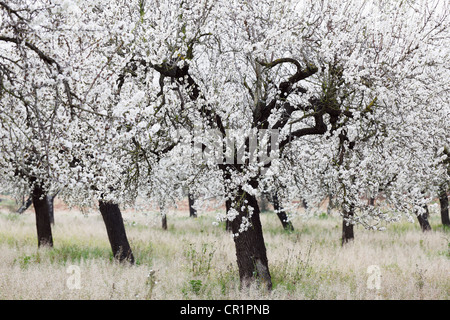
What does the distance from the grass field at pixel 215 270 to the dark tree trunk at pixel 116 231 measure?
0.39 metres

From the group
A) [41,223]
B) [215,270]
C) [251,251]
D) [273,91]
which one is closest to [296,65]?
[273,91]

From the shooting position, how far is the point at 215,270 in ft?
31.7

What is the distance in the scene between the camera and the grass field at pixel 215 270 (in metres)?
7.82

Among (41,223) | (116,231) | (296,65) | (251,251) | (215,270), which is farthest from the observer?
(41,223)

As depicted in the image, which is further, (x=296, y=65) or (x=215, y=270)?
(x=215, y=270)

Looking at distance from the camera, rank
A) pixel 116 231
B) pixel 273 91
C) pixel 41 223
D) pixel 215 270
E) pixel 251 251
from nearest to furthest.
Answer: pixel 251 251 < pixel 273 91 < pixel 215 270 < pixel 116 231 < pixel 41 223

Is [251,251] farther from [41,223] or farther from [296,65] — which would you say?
[41,223]

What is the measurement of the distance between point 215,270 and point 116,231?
3.26m

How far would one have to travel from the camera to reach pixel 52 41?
4.26 meters

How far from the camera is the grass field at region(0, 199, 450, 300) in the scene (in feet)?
25.6

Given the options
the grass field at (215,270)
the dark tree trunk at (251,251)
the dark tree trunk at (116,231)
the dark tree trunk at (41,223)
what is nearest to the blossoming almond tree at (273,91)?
the dark tree trunk at (251,251)
